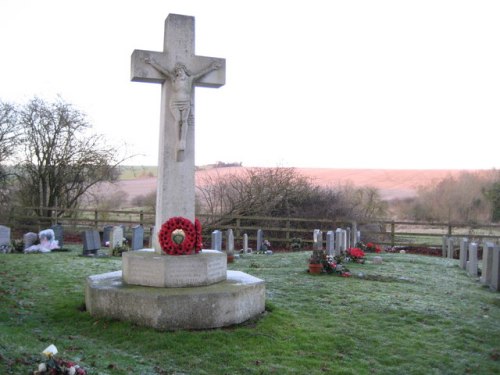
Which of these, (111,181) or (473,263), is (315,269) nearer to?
(473,263)

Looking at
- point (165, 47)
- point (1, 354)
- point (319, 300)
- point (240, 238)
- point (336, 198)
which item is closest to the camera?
point (1, 354)

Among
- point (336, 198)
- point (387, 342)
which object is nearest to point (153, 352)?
point (387, 342)

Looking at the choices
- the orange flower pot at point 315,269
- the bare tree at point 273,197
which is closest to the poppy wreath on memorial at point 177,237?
the orange flower pot at point 315,269

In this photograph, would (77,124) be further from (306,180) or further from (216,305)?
(216,305)

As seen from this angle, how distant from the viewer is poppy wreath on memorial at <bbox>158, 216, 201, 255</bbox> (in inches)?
292

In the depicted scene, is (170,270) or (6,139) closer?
(170,270)

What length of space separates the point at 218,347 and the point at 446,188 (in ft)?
90.2

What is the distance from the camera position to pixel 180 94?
7.85m

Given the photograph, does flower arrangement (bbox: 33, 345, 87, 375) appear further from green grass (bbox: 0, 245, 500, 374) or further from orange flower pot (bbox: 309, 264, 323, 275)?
orange flower pot (bbox: 309, 264, 323, 275)

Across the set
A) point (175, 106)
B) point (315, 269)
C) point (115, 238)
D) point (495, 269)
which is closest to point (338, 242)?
point (315, 269)

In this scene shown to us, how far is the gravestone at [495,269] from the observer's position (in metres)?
11.3

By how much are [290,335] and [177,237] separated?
2.15 meters

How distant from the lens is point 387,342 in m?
6.65

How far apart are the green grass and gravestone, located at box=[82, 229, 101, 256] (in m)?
5.61
